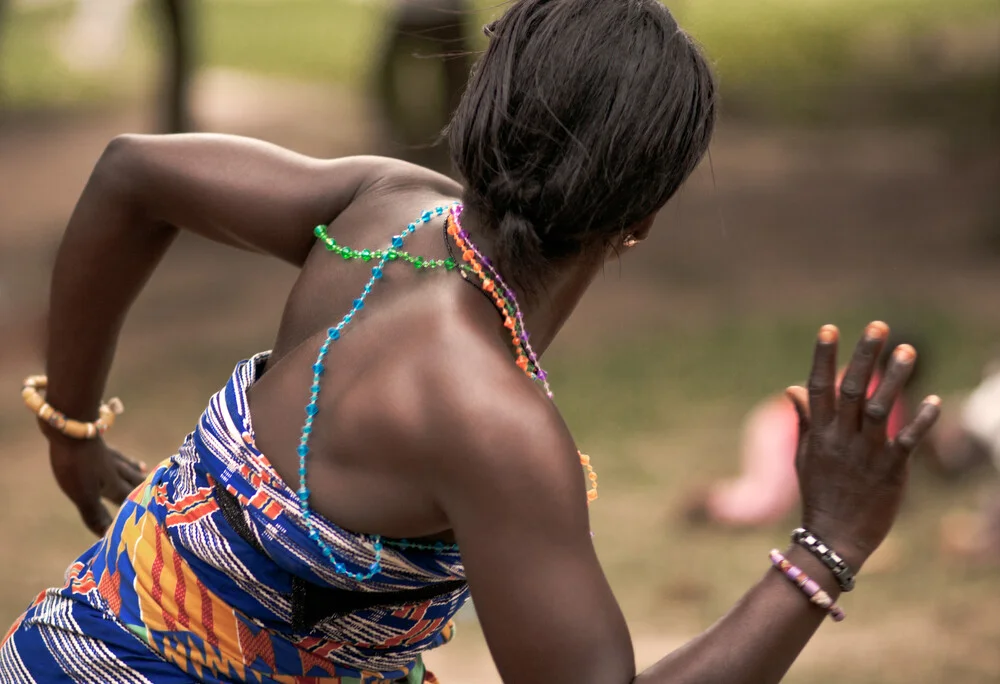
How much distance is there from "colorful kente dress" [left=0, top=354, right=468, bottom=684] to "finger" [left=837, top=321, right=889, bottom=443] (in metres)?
0.50

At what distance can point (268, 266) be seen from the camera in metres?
10.1

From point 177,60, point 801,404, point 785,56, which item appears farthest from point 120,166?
point 785,56

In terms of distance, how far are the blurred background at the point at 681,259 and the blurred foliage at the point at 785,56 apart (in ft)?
0.13

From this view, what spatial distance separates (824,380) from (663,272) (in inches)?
343

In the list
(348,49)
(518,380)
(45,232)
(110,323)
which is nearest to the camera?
(518,380)

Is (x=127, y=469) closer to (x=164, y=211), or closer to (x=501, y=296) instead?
(x=164, y=211)

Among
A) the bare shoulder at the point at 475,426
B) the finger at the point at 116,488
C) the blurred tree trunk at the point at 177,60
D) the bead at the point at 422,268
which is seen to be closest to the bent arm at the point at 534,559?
the bare shoulder at the point at 475,426

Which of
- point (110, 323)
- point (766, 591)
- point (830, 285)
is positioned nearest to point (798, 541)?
point (766, 591)

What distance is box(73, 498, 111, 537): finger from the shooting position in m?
2.19

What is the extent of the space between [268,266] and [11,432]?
335 cm

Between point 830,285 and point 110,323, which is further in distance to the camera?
point 830,285

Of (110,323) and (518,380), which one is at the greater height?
(110,323)

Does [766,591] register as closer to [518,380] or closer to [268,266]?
[518,380]

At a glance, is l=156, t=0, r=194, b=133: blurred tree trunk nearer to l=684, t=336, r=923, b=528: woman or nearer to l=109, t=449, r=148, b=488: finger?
l=684, t=336, r=923, b=528: woman
